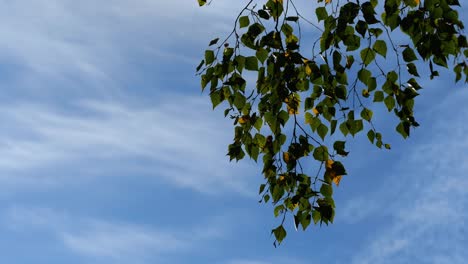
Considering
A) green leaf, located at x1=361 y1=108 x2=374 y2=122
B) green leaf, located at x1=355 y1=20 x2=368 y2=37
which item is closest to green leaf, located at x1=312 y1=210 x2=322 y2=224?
green leaf, located at x1=361 y1=108 x2=374 y2=122

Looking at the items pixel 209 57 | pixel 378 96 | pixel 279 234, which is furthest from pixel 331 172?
pixel 209 57

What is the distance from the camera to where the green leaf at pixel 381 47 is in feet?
22.6

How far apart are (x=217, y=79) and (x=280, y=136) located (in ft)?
2.94

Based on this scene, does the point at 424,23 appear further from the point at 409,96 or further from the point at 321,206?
the point at 321,206

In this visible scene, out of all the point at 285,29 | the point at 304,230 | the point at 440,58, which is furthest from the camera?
the point at 285,29

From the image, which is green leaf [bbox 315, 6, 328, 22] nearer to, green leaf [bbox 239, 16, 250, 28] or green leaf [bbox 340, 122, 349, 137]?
green leaf [bbox 239, 16, 250, 28]

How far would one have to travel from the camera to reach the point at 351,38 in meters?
6.87

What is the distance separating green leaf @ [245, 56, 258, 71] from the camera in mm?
6984

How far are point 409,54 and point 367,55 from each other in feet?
1.32

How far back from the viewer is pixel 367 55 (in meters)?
6.93

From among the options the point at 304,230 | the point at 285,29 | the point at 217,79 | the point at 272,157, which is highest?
the point at 285,29

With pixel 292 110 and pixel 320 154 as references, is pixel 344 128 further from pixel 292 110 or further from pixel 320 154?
pixel 292 110

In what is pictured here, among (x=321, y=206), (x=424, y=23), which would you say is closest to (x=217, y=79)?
(x=321, y=206)

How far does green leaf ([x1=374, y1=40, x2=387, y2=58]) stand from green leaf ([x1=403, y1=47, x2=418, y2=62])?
0.19 metres
